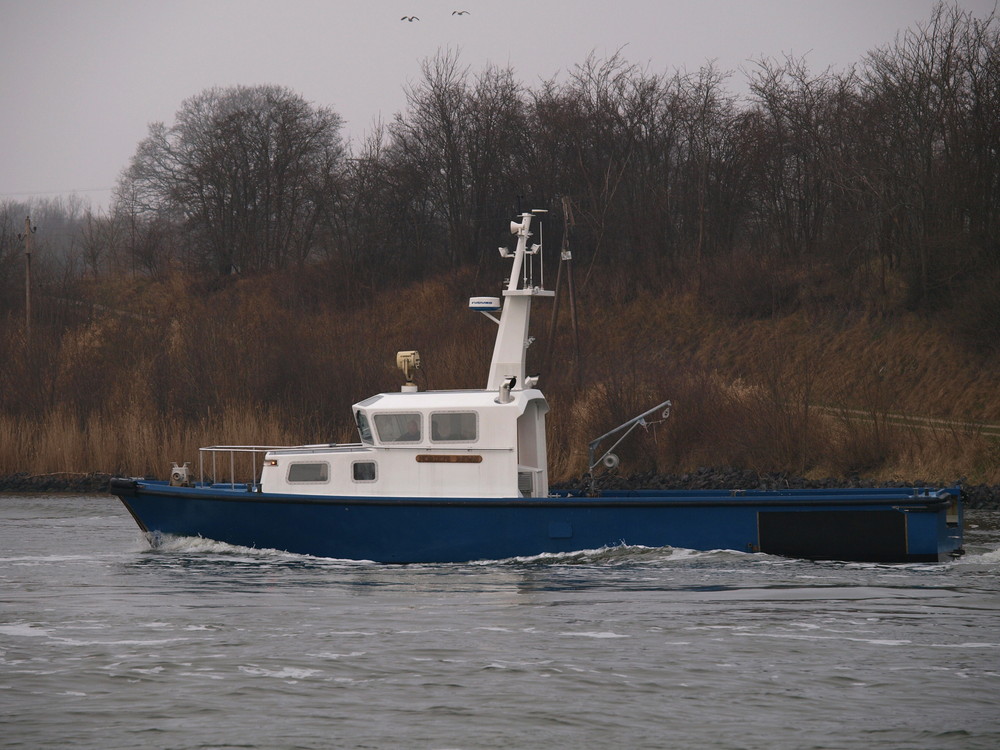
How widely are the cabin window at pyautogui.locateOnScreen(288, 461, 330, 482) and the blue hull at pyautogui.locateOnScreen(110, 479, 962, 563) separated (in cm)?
46

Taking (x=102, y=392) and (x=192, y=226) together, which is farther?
(x=192, y=226)

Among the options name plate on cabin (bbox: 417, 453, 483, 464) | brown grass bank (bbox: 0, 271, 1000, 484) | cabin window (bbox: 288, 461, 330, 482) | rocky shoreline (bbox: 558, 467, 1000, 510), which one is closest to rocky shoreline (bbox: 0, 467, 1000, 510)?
rocky shoreline (bbox: 558, 467, 1000, 510)

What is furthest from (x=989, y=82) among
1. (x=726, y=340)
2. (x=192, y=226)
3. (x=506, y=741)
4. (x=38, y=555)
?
(x=192, y=226)

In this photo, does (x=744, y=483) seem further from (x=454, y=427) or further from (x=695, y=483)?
(x=454, y=427)

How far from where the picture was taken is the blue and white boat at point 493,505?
1694 cm

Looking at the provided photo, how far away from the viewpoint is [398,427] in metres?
17.5

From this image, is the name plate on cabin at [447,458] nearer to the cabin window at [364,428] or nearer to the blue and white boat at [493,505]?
the blue and white boat at [493,505]

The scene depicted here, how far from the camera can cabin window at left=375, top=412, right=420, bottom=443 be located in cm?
1744

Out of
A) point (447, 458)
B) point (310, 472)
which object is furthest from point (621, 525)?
point (310, 472)

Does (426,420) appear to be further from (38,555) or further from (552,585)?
(38,555)

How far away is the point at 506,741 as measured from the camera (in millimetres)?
9609

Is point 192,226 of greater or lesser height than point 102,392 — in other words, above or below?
above

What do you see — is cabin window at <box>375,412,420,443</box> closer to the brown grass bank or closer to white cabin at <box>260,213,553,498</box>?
white cabin at <box>260,213,553,498</box>

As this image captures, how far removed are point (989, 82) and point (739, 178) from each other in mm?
13843
